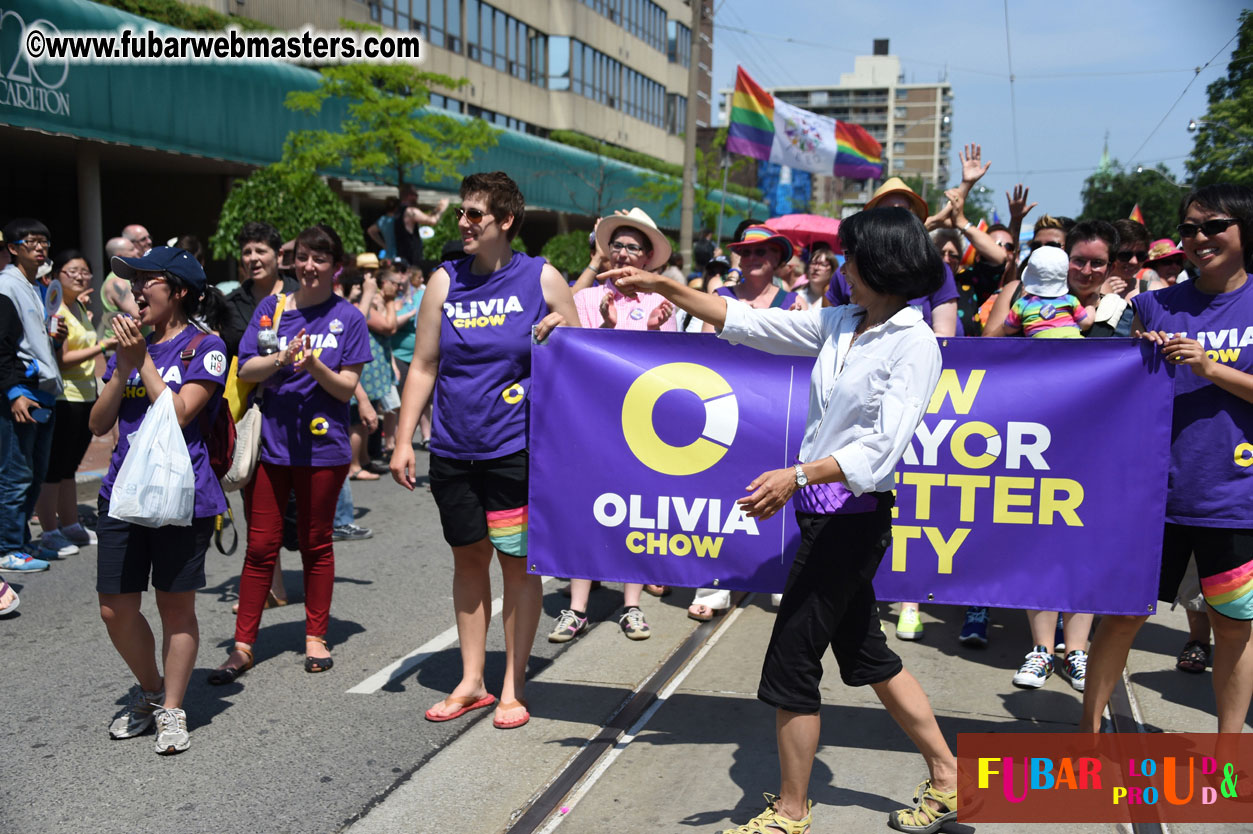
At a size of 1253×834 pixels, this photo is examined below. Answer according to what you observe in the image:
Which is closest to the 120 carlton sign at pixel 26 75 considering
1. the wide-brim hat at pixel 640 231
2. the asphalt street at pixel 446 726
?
the asphalt street at pixel 446 726

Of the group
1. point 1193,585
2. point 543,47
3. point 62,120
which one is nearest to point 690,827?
point 1193,585

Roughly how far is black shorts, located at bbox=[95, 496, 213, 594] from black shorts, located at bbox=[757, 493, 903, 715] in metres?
2.35

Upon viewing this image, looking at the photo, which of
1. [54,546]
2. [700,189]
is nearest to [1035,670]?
[54,546]

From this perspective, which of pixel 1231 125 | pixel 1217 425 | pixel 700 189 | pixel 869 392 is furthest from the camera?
pixel 700 189

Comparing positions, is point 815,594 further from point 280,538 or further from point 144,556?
point 280,538

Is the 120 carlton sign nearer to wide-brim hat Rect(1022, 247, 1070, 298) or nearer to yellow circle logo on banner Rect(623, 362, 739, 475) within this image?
yellow circle logo on banner Rect(623, 362, 739, 475)

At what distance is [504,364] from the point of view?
4.55 metres

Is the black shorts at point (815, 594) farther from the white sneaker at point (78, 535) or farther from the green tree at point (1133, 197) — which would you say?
the green tree at point (1133, 197)

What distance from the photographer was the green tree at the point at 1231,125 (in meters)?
6.63

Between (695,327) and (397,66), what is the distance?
16283 millimetres

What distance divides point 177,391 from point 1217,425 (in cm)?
397

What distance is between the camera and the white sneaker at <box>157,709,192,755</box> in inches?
165

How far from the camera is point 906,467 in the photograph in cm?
454

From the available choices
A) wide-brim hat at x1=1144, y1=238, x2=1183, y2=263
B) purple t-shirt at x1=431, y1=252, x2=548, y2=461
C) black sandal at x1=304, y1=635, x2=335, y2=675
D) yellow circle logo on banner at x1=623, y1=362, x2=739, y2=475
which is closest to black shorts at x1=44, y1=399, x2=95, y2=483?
black sandal at x1=304, y1=635, x2=335, y2=675
